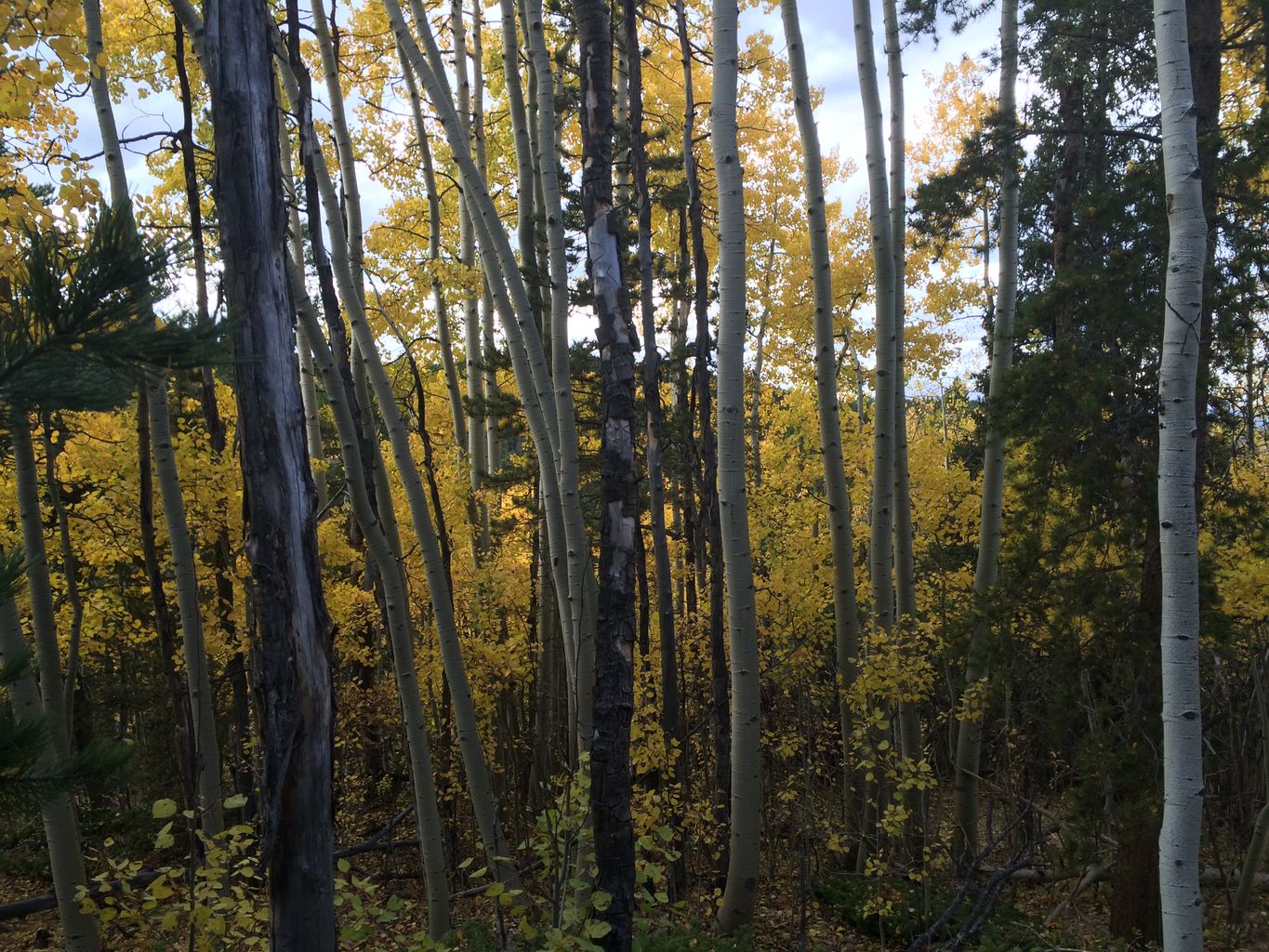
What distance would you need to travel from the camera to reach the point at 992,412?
6.47 m

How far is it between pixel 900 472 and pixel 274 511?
669 cm

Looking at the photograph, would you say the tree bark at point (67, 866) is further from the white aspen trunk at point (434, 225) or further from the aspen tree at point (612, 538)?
the white aspen trunk at point (434, 225)

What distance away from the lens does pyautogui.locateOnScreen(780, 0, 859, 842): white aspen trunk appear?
6758 millimetres

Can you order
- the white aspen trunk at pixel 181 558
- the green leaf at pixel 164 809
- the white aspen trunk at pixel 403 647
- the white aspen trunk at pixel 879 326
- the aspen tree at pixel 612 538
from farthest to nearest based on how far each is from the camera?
the white aspen trunk at pixel 879 326 → the white aspen trunk at pixel 181 558 → the white aspen trunk at pixel 403 647 → the aspen tree at pixel 612 538 → the green leaf at pixel 164 809

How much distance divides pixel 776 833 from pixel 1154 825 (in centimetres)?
498

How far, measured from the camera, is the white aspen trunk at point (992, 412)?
6863 mm

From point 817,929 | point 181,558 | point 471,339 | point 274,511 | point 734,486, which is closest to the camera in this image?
point 274,511

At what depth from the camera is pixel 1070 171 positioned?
25.1ft

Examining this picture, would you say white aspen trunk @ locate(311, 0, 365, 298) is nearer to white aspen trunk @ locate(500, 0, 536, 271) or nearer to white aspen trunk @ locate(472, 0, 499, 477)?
white aspen trunk @ locate(500, 0, 536, 271)

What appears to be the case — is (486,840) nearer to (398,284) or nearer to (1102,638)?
(1102,638)

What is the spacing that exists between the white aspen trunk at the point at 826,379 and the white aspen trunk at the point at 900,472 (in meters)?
0.54

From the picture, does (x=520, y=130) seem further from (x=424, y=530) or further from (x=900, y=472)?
(x=900, y=472)

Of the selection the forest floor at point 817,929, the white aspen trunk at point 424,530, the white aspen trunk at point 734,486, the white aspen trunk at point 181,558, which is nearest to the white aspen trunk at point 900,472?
the forest floor at point 817,929

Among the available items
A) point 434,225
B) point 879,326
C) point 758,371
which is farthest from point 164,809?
point 758,371
